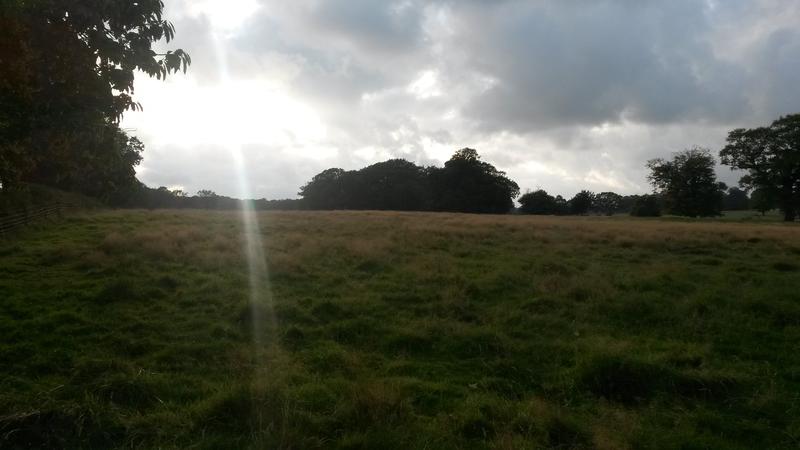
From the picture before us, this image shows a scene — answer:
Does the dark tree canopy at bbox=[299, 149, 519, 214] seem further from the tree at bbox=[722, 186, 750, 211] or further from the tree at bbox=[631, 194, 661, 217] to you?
the tree at bbox=[722, 186, 750, 211]

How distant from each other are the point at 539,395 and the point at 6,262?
14.4 meters

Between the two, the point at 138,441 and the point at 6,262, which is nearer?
the point at 138,441

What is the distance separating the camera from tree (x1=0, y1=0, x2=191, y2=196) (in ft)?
21.5

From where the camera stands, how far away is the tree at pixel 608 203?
404 feet

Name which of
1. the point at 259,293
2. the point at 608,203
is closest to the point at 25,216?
the point at 259,293

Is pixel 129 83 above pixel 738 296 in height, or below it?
above

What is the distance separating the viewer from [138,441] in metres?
5.13

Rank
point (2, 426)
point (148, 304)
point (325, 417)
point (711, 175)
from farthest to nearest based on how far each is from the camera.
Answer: point (711, 175) → point (148, 304) → point (325, 417) → point (2, 426)

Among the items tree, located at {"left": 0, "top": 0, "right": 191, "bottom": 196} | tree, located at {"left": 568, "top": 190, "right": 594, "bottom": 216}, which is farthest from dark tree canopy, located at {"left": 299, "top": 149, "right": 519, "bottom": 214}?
tree, located at {"left": 0, "top": 0, "right": 191, "bottom": 196}

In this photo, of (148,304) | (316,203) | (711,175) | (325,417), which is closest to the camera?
(325,417)

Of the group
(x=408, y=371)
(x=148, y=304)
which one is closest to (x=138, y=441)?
(x=408, y=371)

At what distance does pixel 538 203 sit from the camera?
9650 centimetres

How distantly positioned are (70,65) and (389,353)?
6.18 m

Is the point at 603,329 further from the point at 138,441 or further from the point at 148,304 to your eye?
the point at 148,304
